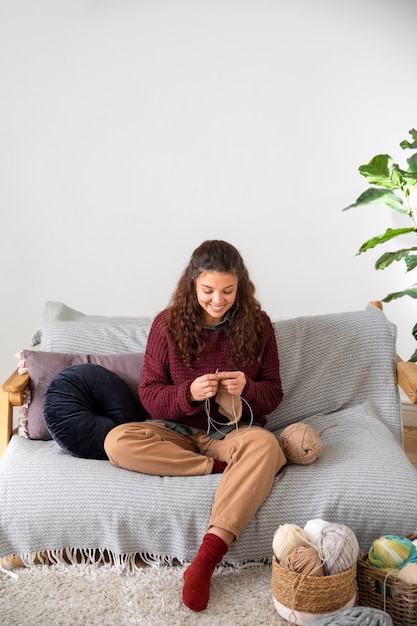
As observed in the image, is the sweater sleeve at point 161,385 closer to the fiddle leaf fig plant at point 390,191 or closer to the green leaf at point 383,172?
the fiddle leaf fig plant at point 390,191

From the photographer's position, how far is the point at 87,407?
95.1 inches

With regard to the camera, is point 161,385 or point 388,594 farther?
point 161,385

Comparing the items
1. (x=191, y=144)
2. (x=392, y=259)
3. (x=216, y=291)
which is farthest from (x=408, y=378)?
(x=191, y=144)

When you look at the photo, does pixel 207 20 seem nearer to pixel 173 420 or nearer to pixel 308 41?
pixel 308 41

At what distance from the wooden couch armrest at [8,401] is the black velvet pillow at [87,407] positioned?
127 millimetres

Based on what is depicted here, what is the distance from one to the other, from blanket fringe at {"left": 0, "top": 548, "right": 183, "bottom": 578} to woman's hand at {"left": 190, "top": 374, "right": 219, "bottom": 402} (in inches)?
17.8

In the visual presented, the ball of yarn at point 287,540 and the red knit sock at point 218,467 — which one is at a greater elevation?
the red knit sock at point 218,467

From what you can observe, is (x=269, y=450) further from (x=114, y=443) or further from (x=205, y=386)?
(x=114, y=443)

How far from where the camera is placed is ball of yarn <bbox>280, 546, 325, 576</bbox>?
188 centimetres

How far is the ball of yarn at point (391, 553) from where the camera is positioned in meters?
1.94

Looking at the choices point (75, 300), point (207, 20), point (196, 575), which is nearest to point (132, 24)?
point (207, 20)

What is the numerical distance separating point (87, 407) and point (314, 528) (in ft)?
2.66

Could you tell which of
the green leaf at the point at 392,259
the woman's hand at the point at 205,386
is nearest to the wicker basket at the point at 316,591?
the woman's hand at the point at 205,386

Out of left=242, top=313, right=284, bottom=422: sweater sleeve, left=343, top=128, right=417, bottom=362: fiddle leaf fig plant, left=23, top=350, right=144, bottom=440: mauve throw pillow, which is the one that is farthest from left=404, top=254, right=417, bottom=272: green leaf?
left=23, top=350, right=144, bottom=440: mauve throw pillow
